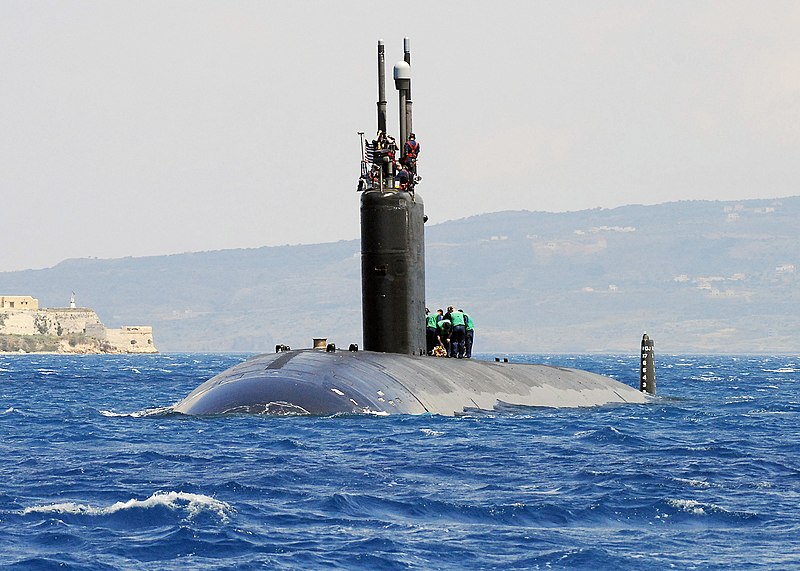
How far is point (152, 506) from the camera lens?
1753cm

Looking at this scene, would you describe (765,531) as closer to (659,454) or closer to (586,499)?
(586,499)

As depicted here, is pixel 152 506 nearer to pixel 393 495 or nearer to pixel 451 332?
pixel 393 495

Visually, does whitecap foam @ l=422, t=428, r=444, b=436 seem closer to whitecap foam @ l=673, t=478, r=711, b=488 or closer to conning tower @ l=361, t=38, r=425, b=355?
whitecap foam @ l=673, t=478, r=711, b=488

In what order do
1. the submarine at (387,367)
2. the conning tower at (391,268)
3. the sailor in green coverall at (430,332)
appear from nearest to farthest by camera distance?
the submarine at (387,367), the conning tower at (391,268), the sailor in green coverall at (430,332)

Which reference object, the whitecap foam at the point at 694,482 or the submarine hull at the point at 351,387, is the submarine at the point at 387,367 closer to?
the submarine hull at the point at 351,387

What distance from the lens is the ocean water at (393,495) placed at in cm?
1552

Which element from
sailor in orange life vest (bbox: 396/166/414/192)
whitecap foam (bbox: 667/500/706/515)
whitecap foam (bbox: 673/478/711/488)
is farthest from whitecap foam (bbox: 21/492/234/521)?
sailor in orange life vest (bbox: 396/166/414/192)

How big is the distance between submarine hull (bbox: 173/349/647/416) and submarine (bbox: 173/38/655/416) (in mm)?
26

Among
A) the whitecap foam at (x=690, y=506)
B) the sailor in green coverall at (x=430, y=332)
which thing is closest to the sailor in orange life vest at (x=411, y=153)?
the sailor in green coverall at (x=430, y=332)

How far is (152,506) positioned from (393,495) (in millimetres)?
3328

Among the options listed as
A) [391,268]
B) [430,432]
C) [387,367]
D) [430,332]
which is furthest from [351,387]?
[430,332]

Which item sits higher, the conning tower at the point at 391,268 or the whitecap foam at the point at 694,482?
the conning tower at the point at 391,268

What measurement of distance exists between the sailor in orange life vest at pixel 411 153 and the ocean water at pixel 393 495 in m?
8.14

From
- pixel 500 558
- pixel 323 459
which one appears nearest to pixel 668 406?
pixel 323 459
